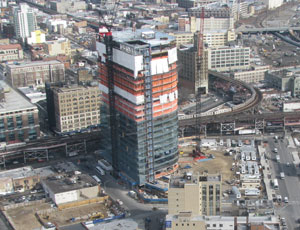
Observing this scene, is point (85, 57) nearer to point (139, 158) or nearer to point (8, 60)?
point (8, 60)

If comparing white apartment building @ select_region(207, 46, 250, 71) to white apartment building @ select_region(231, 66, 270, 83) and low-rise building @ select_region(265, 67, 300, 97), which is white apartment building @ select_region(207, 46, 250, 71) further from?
low-rise building @ select_region(265, 67, 300, 97)

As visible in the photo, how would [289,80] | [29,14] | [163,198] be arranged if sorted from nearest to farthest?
[163,198] < [289,80] < [29,14]

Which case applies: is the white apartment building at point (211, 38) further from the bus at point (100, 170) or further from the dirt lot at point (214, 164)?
the bus at point (100, 170)

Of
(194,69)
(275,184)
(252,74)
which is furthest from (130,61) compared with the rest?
(252,74)

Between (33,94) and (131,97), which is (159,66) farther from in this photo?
(33,94)

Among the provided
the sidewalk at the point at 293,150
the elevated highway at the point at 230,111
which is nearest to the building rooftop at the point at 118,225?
the sidewalk at the point at 293,150

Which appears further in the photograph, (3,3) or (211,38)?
(3,3)

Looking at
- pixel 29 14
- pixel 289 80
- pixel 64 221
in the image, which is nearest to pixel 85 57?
pixel 29 14
